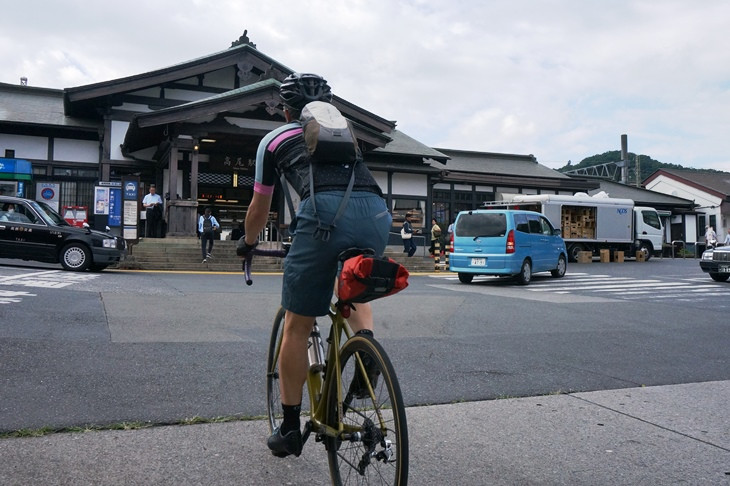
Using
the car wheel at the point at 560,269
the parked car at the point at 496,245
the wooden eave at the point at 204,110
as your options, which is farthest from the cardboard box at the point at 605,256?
the wooden eave at the point at 204,110

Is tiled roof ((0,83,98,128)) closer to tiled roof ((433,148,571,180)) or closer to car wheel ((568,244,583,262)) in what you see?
tiled roof ((433,148,571,180))

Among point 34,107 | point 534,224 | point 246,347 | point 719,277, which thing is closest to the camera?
point 246,347

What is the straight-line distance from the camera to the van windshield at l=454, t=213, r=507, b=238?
15.3 metres

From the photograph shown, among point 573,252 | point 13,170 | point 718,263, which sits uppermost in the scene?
→ point 13,170

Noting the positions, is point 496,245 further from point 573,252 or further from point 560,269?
point 573,252

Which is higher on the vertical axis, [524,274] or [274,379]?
[524,274]

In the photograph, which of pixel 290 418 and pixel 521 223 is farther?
pixel 521 223

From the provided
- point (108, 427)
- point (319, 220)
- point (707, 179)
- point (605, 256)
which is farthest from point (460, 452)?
point (707, 179)

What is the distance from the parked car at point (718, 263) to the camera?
16.9 metres

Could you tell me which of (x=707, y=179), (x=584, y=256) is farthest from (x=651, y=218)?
(x=707, y=179)

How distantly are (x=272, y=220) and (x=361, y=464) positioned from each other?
22589 millimetres

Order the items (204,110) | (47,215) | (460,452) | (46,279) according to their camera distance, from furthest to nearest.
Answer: (204,110) → (47,215) → (46,279) → (460,452)

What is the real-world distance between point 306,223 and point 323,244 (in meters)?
0.11

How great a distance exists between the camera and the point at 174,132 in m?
19.3
